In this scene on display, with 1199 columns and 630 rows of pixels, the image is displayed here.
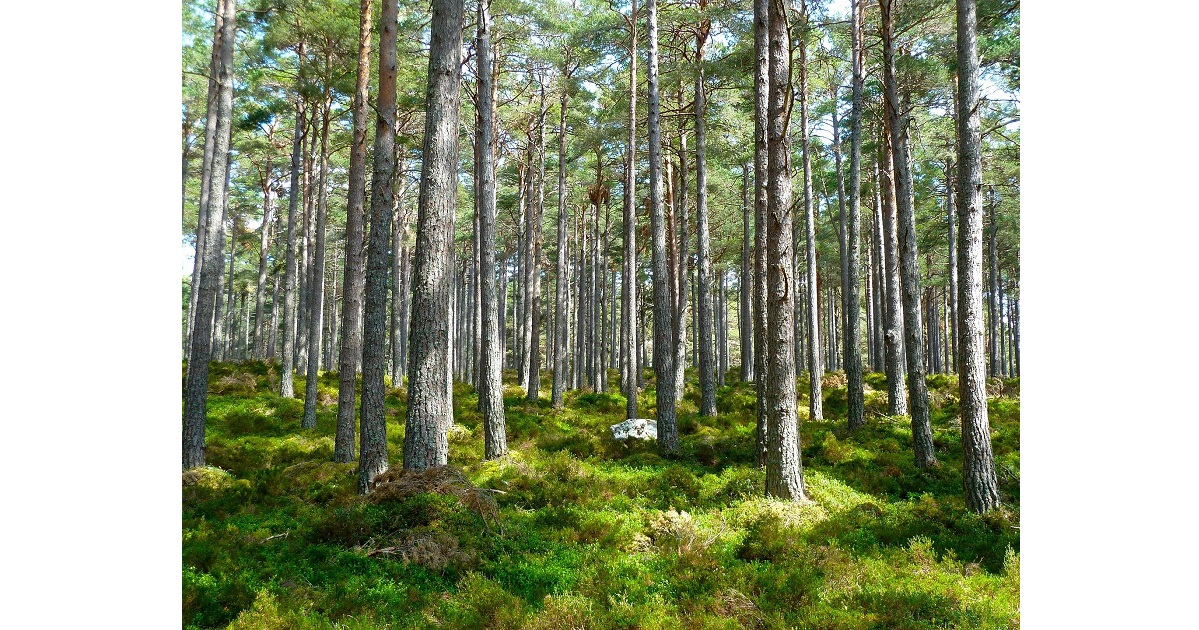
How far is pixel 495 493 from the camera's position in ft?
25.2

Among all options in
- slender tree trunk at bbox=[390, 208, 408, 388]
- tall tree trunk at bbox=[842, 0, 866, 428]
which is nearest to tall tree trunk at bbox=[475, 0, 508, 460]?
tall tree trunk at bbox=[842, 0, 866, 428]

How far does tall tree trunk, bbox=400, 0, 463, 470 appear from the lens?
22.3 feet

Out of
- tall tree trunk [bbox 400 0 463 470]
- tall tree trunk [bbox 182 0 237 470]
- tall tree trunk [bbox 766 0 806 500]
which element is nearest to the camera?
tall tree trunk [bbox 400 0 463 470]

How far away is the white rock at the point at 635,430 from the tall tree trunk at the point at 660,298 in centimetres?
87

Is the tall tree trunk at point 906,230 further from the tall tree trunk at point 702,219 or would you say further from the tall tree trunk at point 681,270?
the tall tree trunk at point 681,270

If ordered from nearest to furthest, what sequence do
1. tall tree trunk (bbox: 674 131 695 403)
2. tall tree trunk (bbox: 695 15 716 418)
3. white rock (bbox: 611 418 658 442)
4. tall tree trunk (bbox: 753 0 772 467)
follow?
tall tree trunk (bbox: 753 0 772 467) < white rock (bbox: 611 418 658 442) < tall tree trunk (bbox: 695 15 716 418) < tall tree trunk (bbox: 674 131 695 403)

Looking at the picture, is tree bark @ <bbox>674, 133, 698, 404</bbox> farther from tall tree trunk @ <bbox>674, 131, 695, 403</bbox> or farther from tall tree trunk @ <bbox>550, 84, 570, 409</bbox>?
tall tree trunk @ <bbox>550, 84, 570, 409</bbox>

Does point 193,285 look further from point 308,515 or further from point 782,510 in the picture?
point 782,510

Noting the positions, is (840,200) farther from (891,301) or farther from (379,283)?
(379,283)

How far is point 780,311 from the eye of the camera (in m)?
6.96

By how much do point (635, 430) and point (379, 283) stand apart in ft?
20.0

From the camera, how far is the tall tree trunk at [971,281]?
6477 mm

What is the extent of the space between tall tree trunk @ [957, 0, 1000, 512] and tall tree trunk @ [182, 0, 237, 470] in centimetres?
974

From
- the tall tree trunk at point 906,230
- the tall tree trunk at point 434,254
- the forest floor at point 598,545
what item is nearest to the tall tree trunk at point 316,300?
the forest floor at point 598,545
